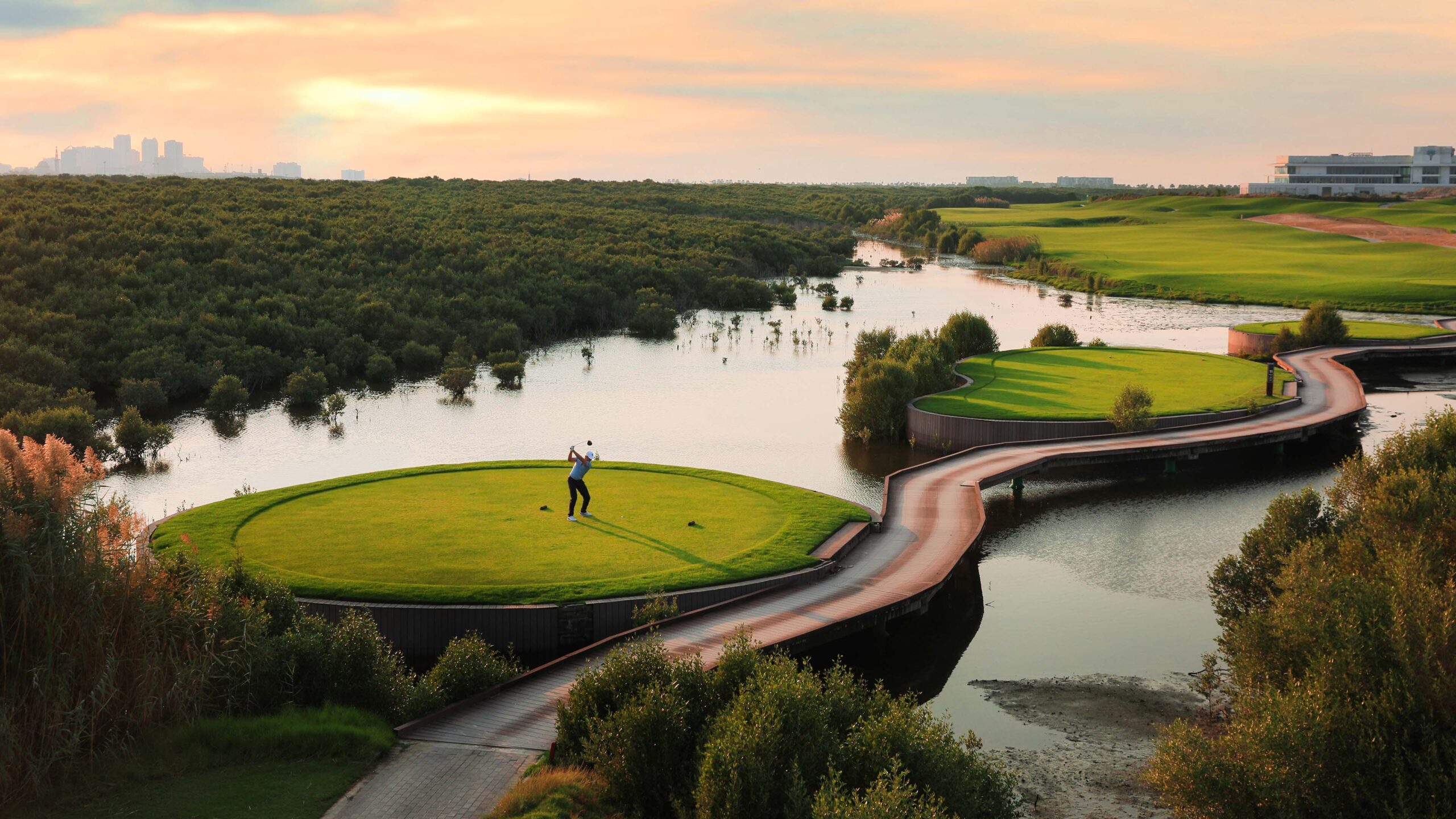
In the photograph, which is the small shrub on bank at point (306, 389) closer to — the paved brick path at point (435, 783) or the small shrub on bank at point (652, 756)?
the paved brick path at point (435, 783)

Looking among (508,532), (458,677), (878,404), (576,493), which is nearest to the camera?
(458,677)

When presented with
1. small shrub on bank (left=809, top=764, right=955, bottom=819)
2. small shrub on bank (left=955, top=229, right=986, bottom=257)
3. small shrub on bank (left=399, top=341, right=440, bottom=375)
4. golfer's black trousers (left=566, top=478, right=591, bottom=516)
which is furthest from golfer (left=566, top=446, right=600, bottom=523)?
small shrub on bank (left=955, top=229, right=986, bottom=257)

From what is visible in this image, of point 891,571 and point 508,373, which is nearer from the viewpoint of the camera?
point 891,571

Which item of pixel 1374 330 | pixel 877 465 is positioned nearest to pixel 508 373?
pixel 877 465

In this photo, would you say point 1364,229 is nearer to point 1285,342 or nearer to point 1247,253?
point 1247,253

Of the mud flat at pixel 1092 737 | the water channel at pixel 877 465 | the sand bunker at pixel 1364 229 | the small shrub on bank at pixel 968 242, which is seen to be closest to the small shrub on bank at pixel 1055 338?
the water channel at pixel 877 465

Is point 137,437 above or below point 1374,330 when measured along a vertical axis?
below

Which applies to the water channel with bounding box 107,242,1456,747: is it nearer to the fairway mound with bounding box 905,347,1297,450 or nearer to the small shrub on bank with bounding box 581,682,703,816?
the fairway mound with bounding box 905,347,1297,450
